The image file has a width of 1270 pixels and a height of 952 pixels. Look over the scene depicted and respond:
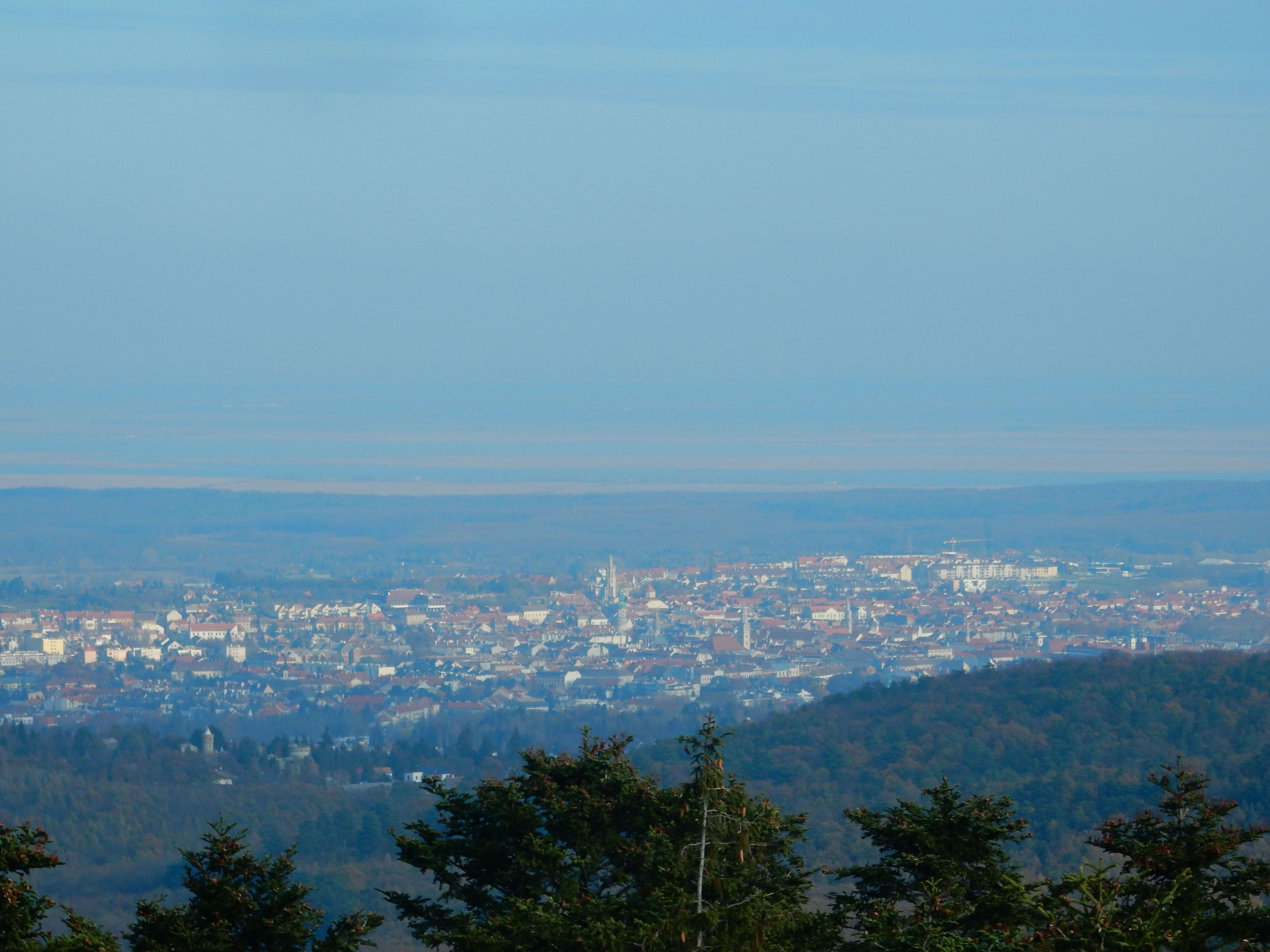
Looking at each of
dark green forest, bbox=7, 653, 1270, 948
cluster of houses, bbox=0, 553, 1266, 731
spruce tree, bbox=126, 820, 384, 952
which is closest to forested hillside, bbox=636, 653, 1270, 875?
dark green forest, bbox=7, 653, 1270, 948

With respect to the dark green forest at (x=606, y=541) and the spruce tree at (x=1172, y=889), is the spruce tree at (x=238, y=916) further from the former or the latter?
the dark green forest at (x=606, y=541)

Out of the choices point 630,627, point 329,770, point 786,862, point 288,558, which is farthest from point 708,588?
point 786,862

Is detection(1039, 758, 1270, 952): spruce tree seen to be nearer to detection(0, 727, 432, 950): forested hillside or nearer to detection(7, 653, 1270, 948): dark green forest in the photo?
detection(0, 727, 432, 950): forested hillside

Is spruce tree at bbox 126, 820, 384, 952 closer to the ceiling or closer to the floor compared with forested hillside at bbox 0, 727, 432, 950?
closer to the ceiling

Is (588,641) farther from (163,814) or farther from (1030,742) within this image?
(163,814)

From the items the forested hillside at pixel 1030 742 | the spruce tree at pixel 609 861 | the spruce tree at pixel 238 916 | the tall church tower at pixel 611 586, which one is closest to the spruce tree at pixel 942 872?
the spruce tree at pixel 609 861

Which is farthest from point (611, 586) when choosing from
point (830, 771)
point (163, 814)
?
point (163, 814)
